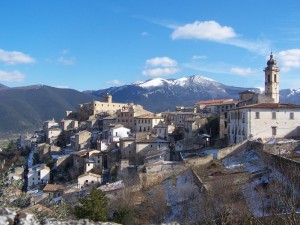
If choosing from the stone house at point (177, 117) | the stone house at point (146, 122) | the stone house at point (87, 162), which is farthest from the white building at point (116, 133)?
the stone house at point (177, 117)

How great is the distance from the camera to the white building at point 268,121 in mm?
48156

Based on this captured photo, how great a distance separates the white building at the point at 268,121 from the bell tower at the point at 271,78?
17.0 m

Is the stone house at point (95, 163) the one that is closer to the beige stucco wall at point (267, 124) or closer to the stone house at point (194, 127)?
the stone house at point (194, 127)

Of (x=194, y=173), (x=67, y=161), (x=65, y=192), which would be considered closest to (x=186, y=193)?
(x=194, y=173)

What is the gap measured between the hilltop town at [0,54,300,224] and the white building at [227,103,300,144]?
4.6 inches

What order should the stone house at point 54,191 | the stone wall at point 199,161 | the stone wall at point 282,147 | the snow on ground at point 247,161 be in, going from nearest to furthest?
the snow on ground at point 247,161 → the stone wall at point 282,147 → the stone wall at point 199,161 → the stone house at point 54,191

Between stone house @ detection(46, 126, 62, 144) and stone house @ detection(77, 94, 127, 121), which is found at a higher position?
stone house @ detection(77, 94, 127, 121)

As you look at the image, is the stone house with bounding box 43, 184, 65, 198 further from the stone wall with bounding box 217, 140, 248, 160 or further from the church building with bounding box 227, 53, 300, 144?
the church building with bounding box 227, 53, 300, 144

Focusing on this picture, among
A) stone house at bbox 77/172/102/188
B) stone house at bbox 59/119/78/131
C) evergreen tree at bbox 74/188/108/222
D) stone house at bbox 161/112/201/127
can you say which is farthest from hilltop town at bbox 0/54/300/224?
evergreen tree at bbox 74/188/108/222

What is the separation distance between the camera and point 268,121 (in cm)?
4859

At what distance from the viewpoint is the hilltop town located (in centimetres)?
2633

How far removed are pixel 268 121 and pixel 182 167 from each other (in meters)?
12.3

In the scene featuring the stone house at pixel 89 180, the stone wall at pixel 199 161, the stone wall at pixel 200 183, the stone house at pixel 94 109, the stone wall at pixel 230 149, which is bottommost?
the stone house at pixel 89 180

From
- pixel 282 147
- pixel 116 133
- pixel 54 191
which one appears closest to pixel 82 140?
pixel 116 133
